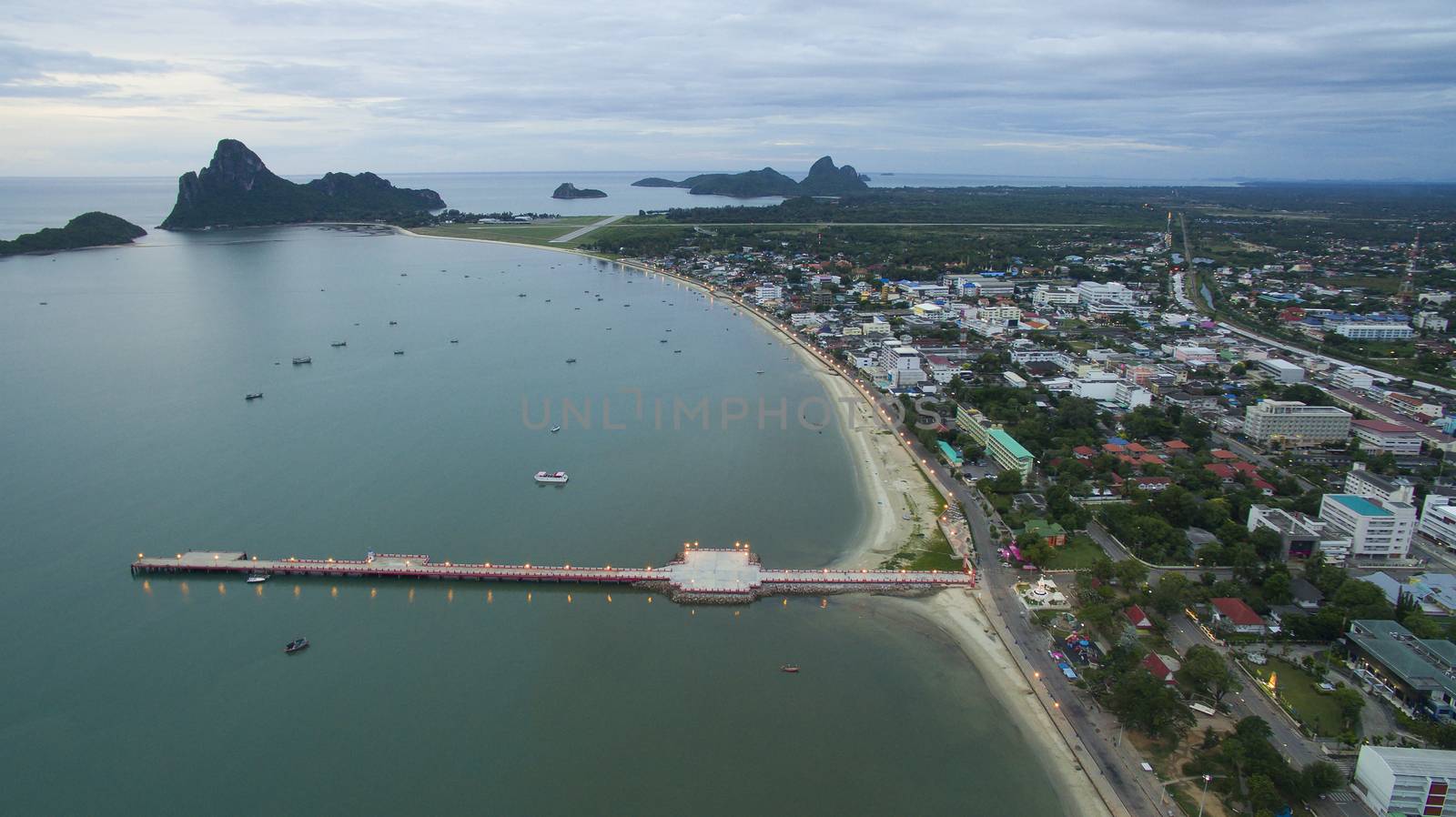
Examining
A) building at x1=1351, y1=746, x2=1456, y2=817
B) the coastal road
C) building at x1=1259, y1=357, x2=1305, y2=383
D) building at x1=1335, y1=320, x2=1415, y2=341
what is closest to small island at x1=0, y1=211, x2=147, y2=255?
the coastal road

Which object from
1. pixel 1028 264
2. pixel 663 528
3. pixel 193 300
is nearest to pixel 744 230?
pixel 1028 264

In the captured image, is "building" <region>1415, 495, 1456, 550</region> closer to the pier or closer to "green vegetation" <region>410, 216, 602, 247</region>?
the pier

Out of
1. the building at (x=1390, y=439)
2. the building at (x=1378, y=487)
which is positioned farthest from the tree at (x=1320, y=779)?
the building at (x=1390, y=439)

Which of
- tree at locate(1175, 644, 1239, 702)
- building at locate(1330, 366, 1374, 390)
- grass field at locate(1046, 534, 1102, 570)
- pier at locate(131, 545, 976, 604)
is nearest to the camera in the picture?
tree at locate(1175, 644, 1239, 702)

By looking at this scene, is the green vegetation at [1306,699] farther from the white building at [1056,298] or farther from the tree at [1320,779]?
the white building at [1056,298]

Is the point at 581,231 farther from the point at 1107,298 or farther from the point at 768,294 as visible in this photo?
the point at 1107,298

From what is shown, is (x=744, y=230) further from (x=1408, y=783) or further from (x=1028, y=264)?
(x=1408, y=783)
